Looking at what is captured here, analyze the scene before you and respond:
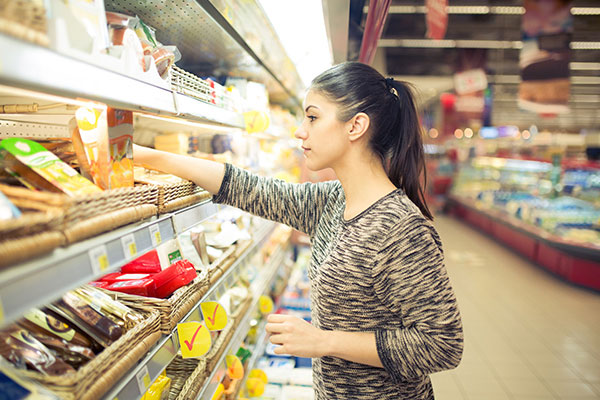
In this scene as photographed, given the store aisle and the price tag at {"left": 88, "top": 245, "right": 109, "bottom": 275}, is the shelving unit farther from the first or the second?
the store aisle

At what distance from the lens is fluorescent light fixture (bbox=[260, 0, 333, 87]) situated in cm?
187

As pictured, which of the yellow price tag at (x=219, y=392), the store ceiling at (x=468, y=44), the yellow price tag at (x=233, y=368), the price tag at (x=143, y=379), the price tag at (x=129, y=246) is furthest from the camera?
the store ceiling at (x=468, y=44)

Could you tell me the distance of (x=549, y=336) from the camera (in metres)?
4.10

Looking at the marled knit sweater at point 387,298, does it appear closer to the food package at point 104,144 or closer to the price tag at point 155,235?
the price tag at point 155,235

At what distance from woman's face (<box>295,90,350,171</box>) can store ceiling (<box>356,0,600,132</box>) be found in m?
1.86

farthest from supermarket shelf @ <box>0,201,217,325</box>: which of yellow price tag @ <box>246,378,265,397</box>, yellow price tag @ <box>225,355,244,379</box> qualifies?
yellow price tag @ <box>246,378,265,397</box>

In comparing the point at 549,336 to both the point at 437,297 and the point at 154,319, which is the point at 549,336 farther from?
the point at 154,319

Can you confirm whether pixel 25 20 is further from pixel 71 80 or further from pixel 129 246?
pixel 129 246

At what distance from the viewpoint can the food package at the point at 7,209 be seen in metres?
0.71

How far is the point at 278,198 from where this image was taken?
171 centimetres

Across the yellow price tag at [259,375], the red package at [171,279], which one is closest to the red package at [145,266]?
the red package at [171,279]

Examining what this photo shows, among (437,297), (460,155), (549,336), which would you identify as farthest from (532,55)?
(460,155)

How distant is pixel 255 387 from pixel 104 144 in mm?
1875

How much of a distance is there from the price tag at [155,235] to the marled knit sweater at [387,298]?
0.53 meters
